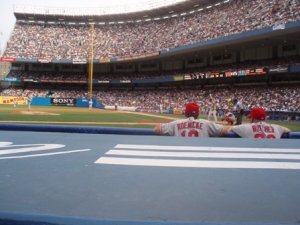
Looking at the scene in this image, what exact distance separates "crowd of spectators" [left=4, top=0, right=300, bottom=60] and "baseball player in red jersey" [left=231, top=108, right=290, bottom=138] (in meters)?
27.2

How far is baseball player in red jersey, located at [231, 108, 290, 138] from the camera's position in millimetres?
4723

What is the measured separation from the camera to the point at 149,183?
219cm

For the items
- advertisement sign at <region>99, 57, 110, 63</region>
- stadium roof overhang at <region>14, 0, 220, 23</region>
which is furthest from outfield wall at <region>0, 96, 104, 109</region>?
stadium roof overhang at <region>14, 0, 220, 23</region>

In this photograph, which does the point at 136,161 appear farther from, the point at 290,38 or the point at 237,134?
the point at 290,38

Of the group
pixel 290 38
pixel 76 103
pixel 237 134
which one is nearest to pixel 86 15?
pixel 76 103

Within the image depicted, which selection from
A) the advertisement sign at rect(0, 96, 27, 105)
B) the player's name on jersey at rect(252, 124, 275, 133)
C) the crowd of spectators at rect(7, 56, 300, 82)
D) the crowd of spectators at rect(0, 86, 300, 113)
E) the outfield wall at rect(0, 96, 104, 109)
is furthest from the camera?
the outfield wall at rect(0, 96, 104, 109)

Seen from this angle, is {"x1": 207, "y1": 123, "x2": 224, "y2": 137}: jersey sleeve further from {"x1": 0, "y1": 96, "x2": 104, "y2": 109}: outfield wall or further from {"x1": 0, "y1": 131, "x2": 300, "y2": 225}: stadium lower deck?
{"x1": 0, "y1": 96, "x2": 104, "y2": 109}: outfield wall

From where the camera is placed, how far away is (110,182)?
2.20 meters

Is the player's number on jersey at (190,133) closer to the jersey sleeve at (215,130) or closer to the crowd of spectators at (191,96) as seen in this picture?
the jersey sleeve at (215,130)

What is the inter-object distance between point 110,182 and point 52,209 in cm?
62

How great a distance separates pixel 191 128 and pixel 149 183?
294 cm

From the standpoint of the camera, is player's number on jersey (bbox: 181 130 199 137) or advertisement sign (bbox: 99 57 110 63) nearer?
player's number on jersey (bbox: 181 130 199 137)

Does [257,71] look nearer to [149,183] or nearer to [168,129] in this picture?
[168,129]

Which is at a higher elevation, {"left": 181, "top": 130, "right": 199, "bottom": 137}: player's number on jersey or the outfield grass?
{"left": 181, "top": 130, "right": 199, "bottom": 137}: player's number on jersey
